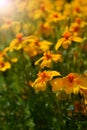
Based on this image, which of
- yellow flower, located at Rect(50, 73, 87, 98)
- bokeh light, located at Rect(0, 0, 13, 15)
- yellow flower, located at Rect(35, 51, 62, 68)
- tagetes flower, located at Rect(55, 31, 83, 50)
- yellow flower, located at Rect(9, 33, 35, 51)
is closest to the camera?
yellow flower, located at Rect(50, 73, 87, 98)

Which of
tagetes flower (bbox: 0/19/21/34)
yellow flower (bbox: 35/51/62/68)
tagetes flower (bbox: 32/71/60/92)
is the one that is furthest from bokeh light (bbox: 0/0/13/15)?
tagetes flower (bbox: 32/71/60/92)

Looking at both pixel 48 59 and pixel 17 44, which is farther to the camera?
pixel 17 44

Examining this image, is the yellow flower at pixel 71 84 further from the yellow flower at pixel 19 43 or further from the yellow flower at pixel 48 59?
the yellow flower at pixel 19 43

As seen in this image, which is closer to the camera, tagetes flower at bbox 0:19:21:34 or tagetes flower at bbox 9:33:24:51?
tagetes flower at bbox 9:33:24:51

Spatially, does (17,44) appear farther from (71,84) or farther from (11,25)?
(71,84)

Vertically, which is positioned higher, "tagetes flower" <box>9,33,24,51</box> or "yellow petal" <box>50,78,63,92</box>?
"yellow petal" <box>50,78,63,92</box>

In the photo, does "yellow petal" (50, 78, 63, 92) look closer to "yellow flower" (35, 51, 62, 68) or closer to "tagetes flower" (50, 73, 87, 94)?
"tagetes flower" (50, 73, 87, 94)

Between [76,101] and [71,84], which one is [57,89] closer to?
[71,84]

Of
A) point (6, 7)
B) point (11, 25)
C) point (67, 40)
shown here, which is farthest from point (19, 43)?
point (6, 7)

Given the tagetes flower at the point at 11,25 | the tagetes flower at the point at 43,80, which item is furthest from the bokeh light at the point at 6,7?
the tagetes flower at the point at 43,80

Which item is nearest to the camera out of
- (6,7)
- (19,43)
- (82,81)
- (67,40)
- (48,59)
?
(82,81)
